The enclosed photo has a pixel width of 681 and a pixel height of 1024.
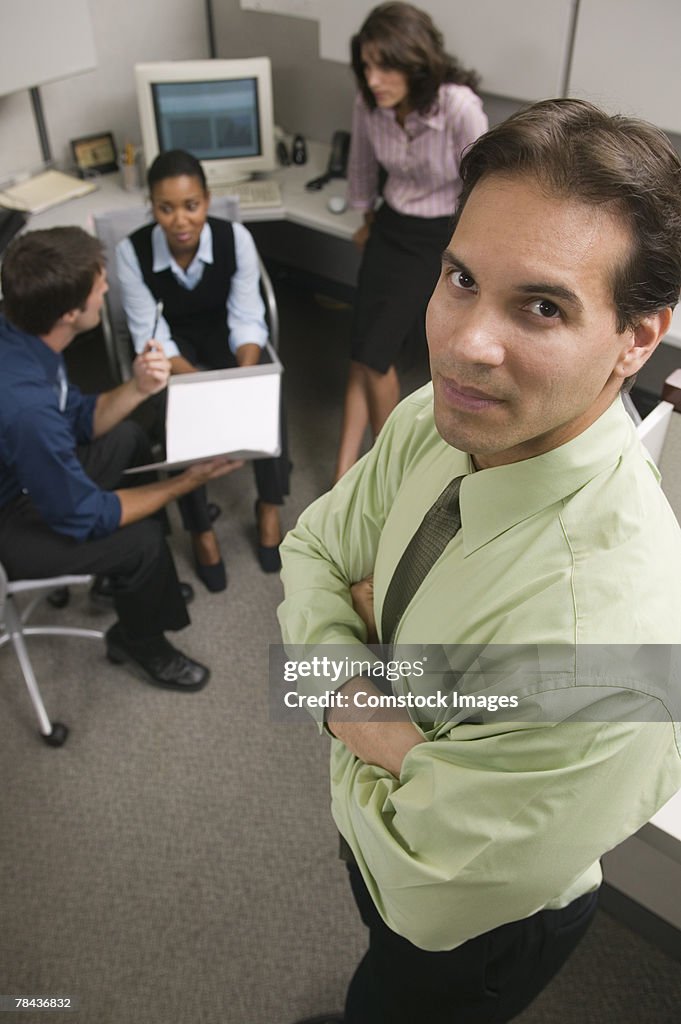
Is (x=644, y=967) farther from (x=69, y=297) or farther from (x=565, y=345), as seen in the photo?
(x=69, y=297)

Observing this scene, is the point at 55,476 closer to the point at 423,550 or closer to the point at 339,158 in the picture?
the point at 423,550

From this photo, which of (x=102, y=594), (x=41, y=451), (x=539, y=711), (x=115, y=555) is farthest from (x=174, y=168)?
(x=539, y=711)

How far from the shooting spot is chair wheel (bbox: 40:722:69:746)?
7.07 ft

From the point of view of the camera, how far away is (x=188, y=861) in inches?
76.9

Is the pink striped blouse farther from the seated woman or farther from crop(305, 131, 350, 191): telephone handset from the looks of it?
the seated woman

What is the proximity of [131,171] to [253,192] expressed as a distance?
45cm

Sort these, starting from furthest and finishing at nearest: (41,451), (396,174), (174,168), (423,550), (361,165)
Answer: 1. (361,165)
2. (396,174)
3. (174,168)
4. (41,451)
5. (423,550)

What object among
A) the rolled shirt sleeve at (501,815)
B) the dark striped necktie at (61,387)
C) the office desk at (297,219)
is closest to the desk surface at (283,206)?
the office desk at (297,219)

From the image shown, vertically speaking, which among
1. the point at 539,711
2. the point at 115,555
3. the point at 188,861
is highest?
the point at 539,711

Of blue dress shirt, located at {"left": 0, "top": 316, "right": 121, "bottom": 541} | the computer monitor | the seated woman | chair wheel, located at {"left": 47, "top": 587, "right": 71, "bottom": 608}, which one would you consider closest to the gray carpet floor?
chair wheel, located at {"left": 47, "top": 587, "right": 71, "bottom": 608}

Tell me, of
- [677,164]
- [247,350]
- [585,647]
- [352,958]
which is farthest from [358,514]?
[247,350]

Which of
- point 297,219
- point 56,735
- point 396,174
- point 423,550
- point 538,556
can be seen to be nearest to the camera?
point 538,556

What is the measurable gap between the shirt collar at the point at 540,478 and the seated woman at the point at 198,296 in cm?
170

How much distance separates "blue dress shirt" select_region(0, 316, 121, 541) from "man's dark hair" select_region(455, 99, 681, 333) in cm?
135
